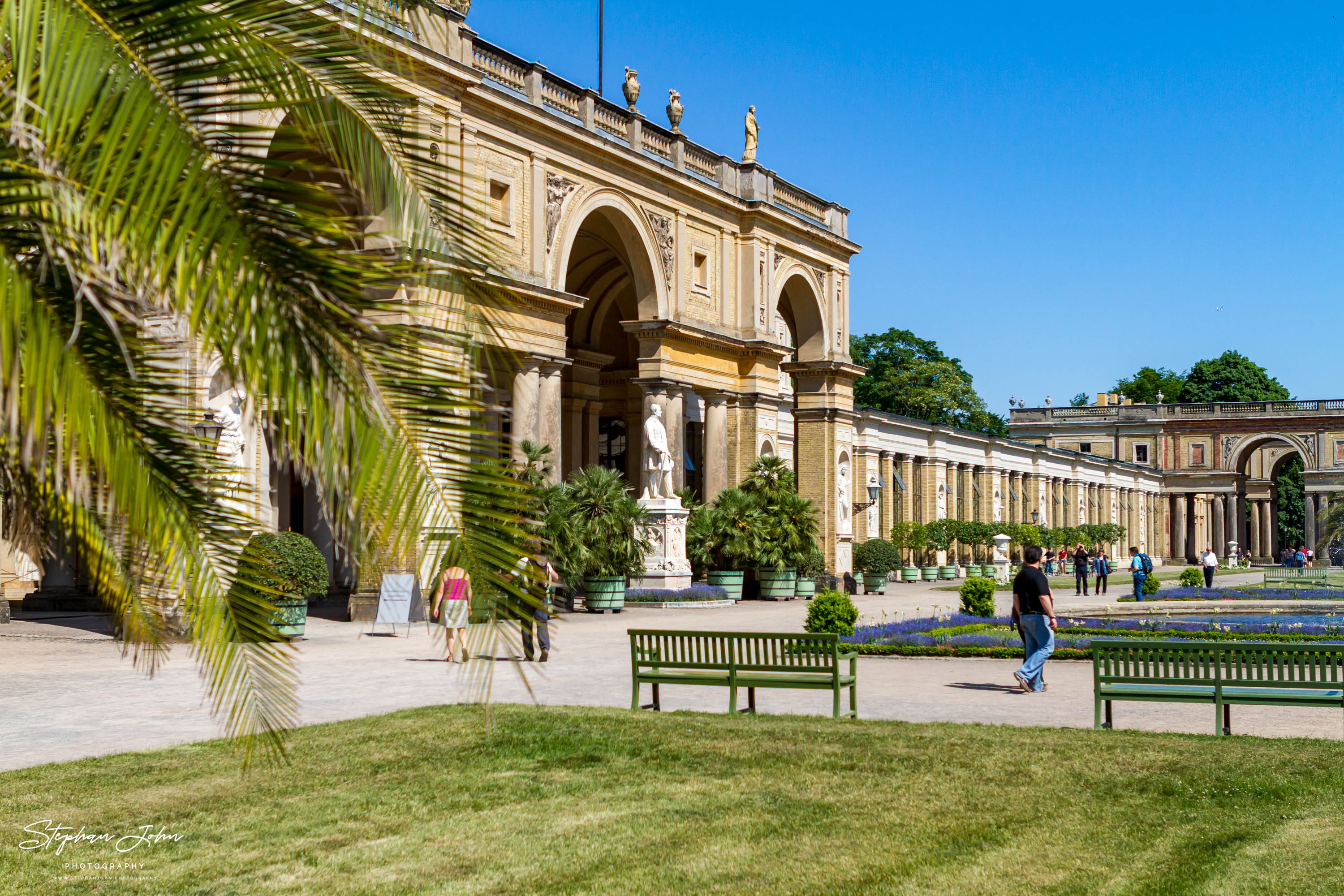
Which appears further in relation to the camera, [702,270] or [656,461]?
[702,270]

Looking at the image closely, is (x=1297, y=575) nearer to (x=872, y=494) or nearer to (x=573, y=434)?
(x=872, y=494)

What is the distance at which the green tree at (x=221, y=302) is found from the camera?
324cm

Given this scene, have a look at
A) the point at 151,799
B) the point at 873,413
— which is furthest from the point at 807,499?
the point at 151,799

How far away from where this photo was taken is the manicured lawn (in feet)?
20.7

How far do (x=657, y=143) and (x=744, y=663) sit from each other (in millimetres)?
24357

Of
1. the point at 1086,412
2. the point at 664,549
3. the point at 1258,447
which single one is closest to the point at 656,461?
the point at 664,549

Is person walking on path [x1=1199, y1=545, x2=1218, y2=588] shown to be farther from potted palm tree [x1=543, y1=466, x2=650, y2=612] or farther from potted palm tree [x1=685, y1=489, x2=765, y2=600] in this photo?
potted palm tree [x1=543, y1=466, x2=650, y2=612]

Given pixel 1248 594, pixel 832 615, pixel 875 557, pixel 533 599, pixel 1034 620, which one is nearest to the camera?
pixel 533 599

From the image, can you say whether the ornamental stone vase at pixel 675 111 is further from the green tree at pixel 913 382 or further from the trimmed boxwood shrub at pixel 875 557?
the green tree at pixel 913 382

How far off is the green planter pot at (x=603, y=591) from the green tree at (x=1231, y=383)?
9067 centimetres

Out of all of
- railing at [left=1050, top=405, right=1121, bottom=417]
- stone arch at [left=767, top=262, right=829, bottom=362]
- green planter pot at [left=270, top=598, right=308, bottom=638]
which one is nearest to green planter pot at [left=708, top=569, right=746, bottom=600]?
stone arch at [left=767, top=262, right=829, bottom=362]

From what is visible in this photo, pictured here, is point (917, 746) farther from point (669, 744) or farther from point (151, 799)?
point (151, 799)

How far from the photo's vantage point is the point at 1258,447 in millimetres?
101188

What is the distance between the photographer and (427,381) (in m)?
3.59
